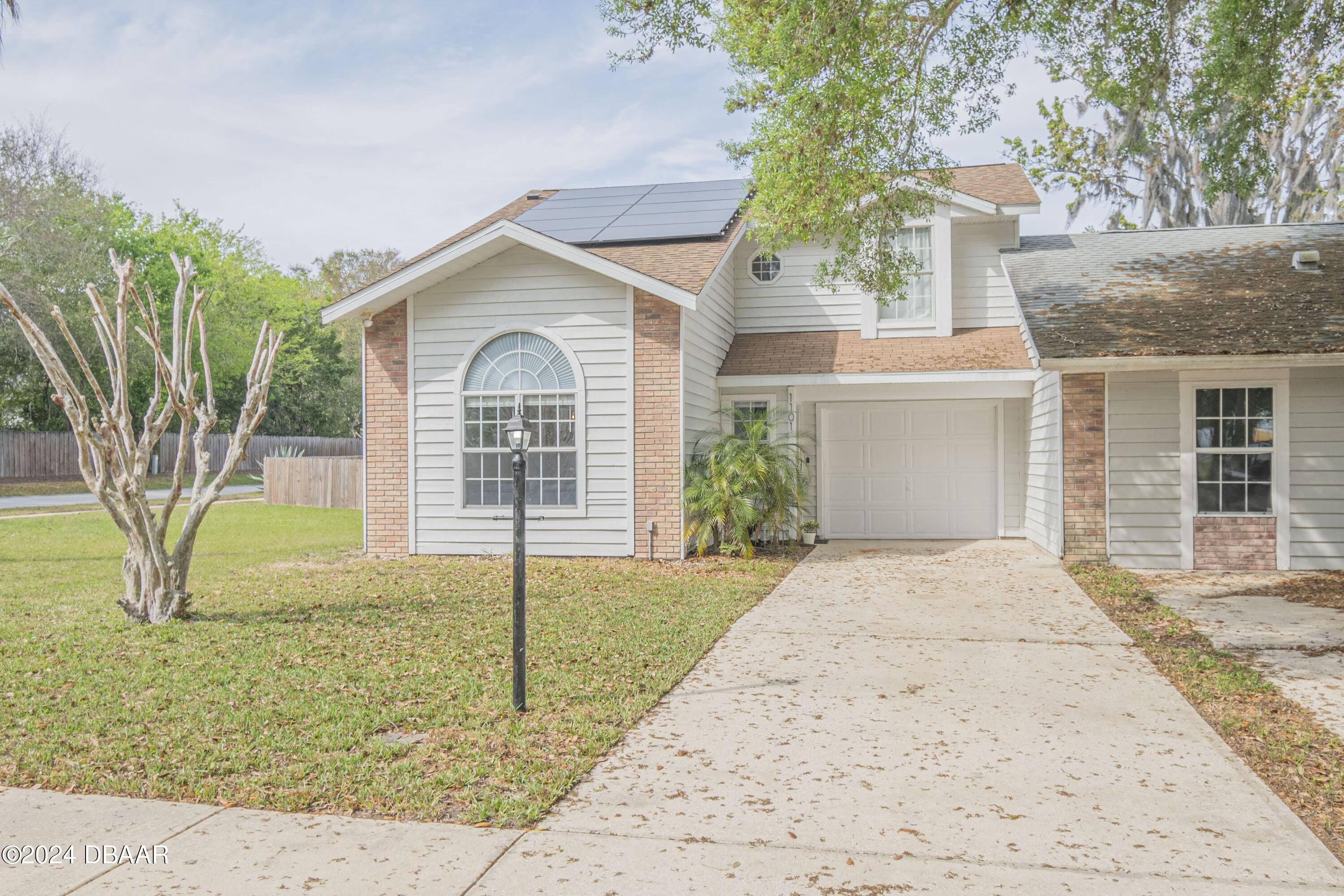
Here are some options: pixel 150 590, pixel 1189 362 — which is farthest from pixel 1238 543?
pixel 150 590

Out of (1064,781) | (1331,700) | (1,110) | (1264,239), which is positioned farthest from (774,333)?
(1,110)

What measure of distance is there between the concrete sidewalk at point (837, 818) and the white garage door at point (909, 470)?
840 cm

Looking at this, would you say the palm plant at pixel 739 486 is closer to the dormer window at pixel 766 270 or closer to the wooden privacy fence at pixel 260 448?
the dormer window at pixel 766 270

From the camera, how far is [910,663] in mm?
6535

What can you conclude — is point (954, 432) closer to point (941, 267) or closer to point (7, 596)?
point (941, 267)

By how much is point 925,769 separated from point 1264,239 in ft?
42.8

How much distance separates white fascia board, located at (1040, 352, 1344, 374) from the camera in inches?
388

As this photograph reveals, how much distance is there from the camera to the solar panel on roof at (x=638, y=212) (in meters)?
13.4

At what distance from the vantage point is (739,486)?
11.5m

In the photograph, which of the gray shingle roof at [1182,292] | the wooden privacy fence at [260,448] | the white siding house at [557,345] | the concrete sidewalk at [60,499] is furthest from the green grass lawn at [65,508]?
the gray shingle roof at [1182,292]

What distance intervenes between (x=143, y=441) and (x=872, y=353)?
368 inches

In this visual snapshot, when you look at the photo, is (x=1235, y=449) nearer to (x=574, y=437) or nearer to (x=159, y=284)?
(x=574, y=437)

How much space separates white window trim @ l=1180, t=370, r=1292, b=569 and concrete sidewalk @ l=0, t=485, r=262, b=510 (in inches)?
673
